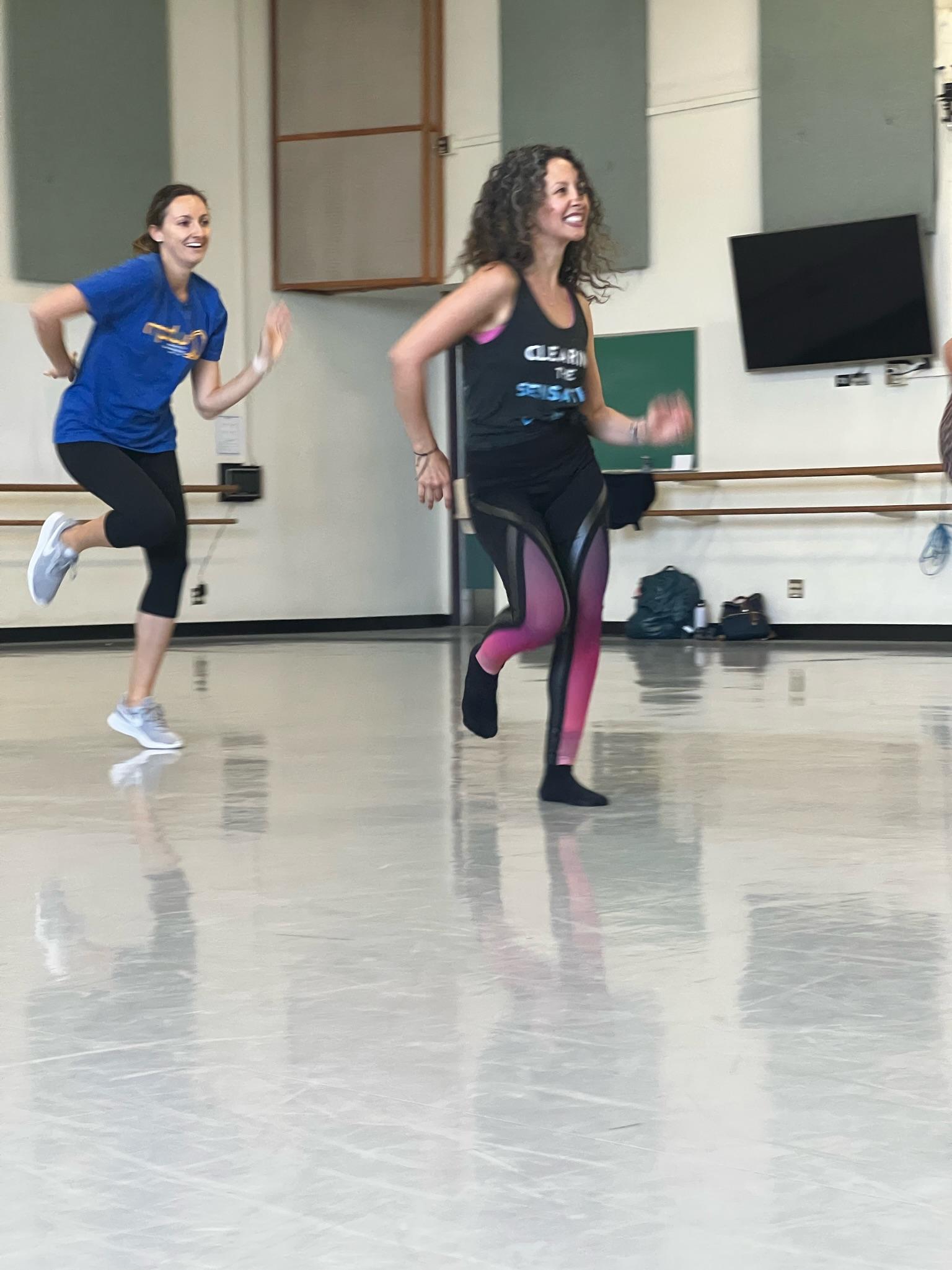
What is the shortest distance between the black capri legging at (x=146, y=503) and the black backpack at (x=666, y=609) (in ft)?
18.8

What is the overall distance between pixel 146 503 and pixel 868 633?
20.6 ft

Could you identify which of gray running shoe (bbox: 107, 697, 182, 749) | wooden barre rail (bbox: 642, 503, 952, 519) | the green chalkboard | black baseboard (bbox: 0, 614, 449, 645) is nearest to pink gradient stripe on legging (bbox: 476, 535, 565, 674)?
gray running shoe (bbox: 107, 697, 182, 749)

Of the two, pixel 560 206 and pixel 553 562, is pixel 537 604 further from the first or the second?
pixel 560 206

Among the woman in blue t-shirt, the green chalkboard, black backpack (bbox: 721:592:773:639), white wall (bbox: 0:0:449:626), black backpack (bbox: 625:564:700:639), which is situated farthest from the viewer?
the green chalkboard

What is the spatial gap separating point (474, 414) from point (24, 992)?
1710 mm

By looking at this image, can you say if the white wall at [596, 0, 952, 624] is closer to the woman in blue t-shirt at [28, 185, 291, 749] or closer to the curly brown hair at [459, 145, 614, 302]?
the woman in blue t-shirt at [28, 185, 291, 749]

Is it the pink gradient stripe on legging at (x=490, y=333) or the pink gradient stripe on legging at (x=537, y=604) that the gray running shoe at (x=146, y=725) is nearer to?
the pink gradient stripe on legging at (x=537, y=604)

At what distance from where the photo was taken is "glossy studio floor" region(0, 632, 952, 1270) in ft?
3.99

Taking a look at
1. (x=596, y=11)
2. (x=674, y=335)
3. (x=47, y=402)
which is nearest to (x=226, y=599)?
(x=47, y=402)

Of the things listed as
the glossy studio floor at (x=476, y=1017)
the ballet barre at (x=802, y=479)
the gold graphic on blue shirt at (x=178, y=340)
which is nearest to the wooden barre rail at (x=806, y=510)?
the ballet barre at (x=802, y=479)

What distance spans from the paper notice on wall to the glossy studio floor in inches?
287

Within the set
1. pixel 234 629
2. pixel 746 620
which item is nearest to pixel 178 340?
pixel 746 620

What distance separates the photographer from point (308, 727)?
4.82 metres

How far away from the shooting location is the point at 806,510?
9664 millimetres
